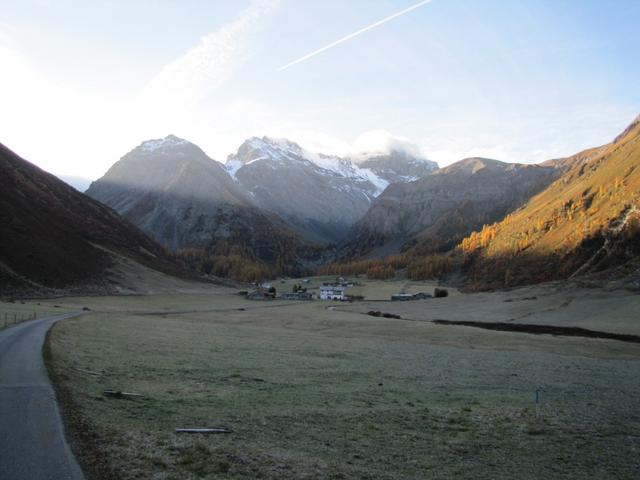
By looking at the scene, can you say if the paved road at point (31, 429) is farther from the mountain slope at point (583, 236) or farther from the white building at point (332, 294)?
the white building at point (332, 294)

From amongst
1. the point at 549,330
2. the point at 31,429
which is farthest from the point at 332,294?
the point at 31,429

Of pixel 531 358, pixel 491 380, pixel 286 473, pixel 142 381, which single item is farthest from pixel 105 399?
pixel 531 358

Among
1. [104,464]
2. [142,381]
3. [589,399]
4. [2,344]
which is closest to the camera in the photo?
[104,464]

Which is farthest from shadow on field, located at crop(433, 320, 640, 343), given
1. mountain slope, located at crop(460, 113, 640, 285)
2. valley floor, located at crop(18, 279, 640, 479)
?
mountain slope, located at crop(460, 113, 640, 285)

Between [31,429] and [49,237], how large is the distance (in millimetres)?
145170

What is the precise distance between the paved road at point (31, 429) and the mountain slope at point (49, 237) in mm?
93610

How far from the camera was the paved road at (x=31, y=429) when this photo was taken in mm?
10578

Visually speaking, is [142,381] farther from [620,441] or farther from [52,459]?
[620,441]

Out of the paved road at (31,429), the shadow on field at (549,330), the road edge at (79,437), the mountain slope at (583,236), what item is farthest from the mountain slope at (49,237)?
the mountain slope at (583,236)

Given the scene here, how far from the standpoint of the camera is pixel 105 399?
17062 millimetres

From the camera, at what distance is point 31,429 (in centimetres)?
1295

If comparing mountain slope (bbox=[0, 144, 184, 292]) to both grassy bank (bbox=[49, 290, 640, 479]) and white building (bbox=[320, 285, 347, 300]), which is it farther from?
grassy bank (bbox=[49, 290, 640, 479])

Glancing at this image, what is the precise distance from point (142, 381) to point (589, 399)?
902 inches

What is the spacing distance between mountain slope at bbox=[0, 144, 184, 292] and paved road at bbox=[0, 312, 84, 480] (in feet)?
307
